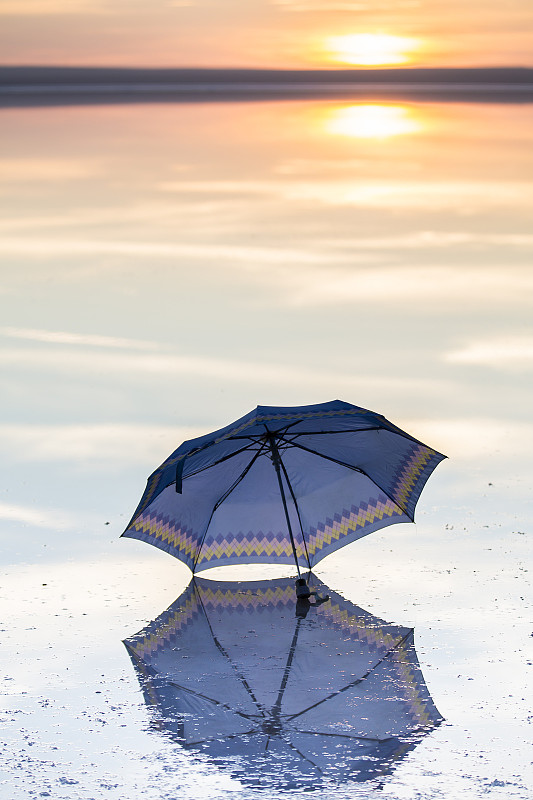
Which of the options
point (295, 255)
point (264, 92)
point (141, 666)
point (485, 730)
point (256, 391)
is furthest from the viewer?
point (264, 92)

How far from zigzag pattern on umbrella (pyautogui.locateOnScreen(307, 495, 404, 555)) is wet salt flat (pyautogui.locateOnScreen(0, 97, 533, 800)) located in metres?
0.30

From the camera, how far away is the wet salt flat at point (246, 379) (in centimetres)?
738

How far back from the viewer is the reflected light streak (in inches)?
1075

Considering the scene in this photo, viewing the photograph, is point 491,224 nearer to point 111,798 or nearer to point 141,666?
point 141,666

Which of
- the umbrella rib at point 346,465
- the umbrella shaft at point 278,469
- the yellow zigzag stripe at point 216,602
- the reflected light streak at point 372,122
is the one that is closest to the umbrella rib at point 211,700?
the yellow zigzag stripe at point 216,602

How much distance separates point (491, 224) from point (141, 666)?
40.6ft

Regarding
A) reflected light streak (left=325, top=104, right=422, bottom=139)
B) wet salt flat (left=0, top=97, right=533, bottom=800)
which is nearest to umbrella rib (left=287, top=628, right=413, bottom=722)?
wet salt flat (left=0, top=97, right=533, bottom=800)

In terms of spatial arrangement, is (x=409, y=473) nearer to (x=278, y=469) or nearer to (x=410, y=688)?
(x=278, y=469)

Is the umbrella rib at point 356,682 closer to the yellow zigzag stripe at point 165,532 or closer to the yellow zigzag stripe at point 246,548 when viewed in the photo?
the yellow zigzag stripe at point 246,548

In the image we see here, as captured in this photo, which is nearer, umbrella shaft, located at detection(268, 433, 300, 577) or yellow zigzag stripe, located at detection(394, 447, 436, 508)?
umbrella shaft, located at detection(268, 433, 300, 577)

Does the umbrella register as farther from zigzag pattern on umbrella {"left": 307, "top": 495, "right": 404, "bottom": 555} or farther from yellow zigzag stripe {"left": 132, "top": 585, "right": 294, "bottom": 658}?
zigzag pattern on umbrella {"left": 307, "top": 495, "right": 404, "bottom": 555}

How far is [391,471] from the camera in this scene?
9.45 meters

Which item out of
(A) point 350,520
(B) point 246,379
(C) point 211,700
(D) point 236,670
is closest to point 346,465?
(A) point 350,520

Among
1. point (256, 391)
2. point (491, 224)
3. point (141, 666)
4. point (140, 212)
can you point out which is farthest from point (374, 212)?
point (141, 666)
